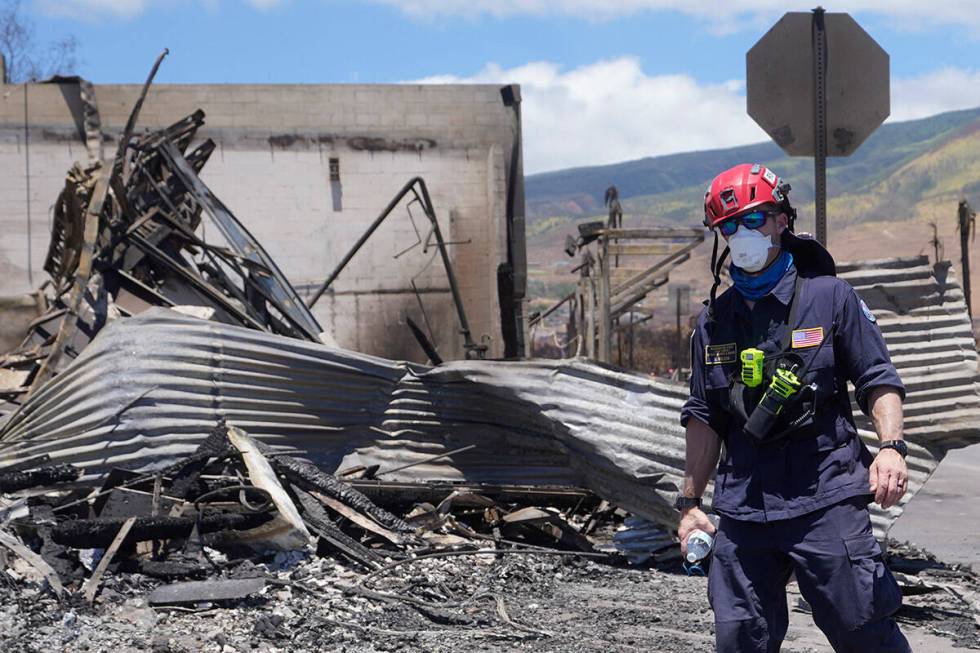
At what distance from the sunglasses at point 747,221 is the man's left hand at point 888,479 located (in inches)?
29.7

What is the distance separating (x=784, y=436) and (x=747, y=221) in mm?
633

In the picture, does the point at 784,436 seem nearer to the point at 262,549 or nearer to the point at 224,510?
the point at 262,549

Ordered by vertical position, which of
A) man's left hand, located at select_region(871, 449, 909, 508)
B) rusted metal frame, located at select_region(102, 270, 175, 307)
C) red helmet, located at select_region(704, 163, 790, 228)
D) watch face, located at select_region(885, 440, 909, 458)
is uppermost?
red helmet, located at select_region(704, 163, 790, 228)

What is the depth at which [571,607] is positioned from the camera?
602 centimetres

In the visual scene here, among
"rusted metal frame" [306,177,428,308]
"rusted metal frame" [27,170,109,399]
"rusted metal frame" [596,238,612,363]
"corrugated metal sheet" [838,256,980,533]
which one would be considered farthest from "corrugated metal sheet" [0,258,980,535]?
"rusted metal frame" [596,238,612,363]

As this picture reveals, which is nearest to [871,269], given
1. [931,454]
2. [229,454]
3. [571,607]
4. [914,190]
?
[931,454]

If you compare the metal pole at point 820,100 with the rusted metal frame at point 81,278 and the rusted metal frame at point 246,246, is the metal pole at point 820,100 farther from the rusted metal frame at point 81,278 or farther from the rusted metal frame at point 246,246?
the rusted metal frame at point 246,246

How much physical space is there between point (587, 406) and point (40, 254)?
12813mm

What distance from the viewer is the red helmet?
12.3 feet

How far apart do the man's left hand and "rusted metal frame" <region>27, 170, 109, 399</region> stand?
22.3 feet

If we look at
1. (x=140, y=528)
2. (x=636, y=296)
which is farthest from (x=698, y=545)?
(x=636, y=296)

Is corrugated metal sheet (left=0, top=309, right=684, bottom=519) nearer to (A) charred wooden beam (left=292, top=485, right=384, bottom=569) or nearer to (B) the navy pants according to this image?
(A) charred wooden beam (left=292, top=485, right=384, bottom=569)

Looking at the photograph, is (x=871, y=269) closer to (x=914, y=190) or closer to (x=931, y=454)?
(x=931, y=454)

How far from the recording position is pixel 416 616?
566cm
